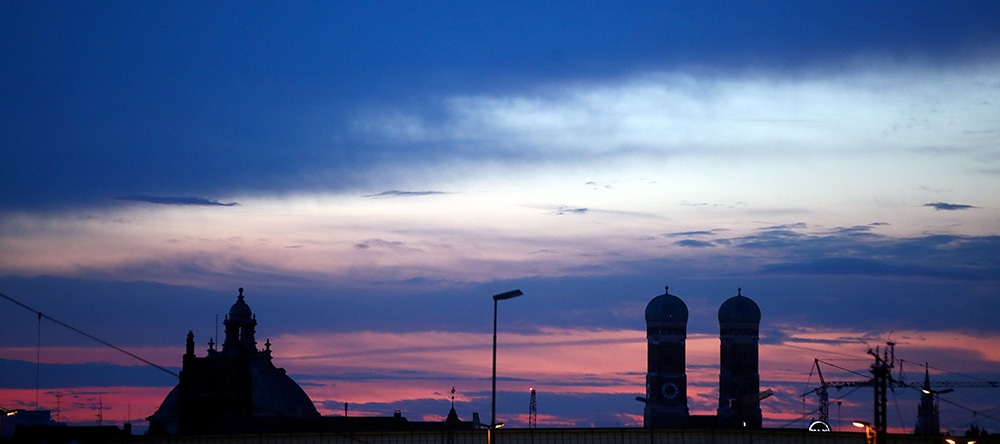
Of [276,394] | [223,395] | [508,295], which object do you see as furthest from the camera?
[276,394]

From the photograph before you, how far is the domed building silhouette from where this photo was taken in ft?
549

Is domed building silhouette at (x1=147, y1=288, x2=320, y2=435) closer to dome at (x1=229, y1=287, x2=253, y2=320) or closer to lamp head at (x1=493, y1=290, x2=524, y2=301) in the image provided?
dome at (x1=229, y1=287, x2=253, y2=320)

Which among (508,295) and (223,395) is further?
(223,395)

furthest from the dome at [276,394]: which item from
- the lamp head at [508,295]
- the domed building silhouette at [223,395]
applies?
the lamp head at [508,295]

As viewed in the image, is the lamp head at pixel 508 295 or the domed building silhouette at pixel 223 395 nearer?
the lamp head at pixel 508 295

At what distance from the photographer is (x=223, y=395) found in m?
170

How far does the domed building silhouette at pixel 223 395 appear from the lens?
16725 cm

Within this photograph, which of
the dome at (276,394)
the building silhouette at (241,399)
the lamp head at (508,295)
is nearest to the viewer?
the lamp head at (508,295)

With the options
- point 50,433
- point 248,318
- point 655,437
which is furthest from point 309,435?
point 248,318

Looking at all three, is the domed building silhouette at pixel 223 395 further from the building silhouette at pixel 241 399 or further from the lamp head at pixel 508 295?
the lamp head at pixel 508 295

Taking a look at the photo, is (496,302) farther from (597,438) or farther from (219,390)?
(219,390)

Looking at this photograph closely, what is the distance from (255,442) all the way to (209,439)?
328 cm

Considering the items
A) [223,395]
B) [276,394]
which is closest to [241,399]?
[223,395]

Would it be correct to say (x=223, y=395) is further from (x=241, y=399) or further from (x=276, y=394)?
(x=276, y=394)
